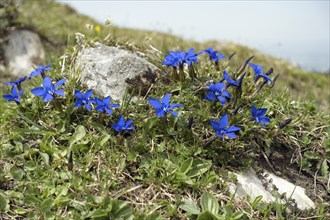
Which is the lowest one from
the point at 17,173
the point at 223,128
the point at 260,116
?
the point at 17,173

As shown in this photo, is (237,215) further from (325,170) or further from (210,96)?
(325,170)

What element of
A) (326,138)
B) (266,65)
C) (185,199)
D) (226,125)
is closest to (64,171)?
(185,199)

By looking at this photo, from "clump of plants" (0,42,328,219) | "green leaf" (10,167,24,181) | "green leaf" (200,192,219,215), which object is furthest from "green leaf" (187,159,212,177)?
"green leaf" (10,167,24,181)

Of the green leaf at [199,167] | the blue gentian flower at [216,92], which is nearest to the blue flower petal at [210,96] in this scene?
the blue gentian flower at [216,92]

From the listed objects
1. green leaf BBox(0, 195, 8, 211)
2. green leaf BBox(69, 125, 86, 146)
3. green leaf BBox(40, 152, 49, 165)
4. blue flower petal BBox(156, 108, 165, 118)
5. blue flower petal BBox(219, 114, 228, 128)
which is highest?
blue flower petal BBox(219, 114, 228, 128)

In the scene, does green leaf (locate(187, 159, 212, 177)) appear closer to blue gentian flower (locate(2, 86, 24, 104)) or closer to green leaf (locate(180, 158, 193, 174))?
green leaf (locate(180, 158, 193, 174))

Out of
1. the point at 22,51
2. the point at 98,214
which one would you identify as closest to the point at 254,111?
the point at 98,214

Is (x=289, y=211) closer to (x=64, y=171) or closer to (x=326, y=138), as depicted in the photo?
(x=326, y=138)
